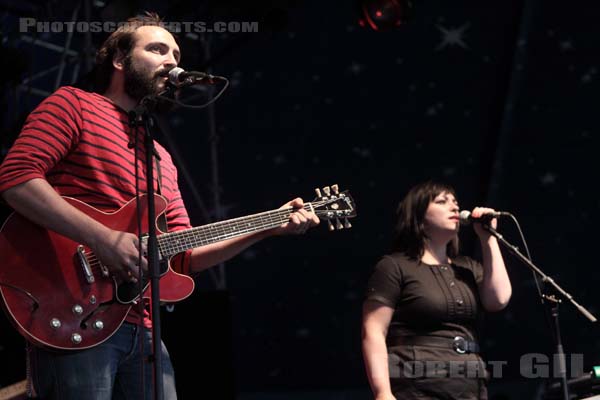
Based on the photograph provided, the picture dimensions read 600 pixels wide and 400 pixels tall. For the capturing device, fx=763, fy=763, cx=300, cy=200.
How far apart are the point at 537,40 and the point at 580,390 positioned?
343cm

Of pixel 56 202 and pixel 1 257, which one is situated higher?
pixel 56 202

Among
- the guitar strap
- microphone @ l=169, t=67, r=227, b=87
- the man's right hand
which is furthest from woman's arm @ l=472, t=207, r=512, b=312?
the man's right hand

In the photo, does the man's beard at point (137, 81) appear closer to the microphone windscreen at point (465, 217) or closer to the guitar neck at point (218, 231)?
the guitar neck at point (218, 231)

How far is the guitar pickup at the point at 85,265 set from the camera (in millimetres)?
2305

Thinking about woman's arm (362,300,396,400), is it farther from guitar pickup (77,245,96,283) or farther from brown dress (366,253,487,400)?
guitar pickup (77,245,96,283)

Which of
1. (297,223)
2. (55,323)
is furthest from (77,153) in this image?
(297,223)

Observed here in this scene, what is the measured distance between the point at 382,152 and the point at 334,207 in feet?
10.2

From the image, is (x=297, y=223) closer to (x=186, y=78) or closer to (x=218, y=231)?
(x=218, y=231)

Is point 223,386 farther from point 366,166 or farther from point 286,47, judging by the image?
point 286,47

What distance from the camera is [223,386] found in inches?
159

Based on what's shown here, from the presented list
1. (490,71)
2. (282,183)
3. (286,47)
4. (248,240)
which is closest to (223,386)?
(248,240)

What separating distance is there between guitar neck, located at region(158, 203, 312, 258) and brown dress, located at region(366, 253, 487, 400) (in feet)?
2.99

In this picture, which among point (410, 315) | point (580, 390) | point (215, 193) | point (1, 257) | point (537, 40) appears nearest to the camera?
point (1, 257)

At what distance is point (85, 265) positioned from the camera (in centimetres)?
231
